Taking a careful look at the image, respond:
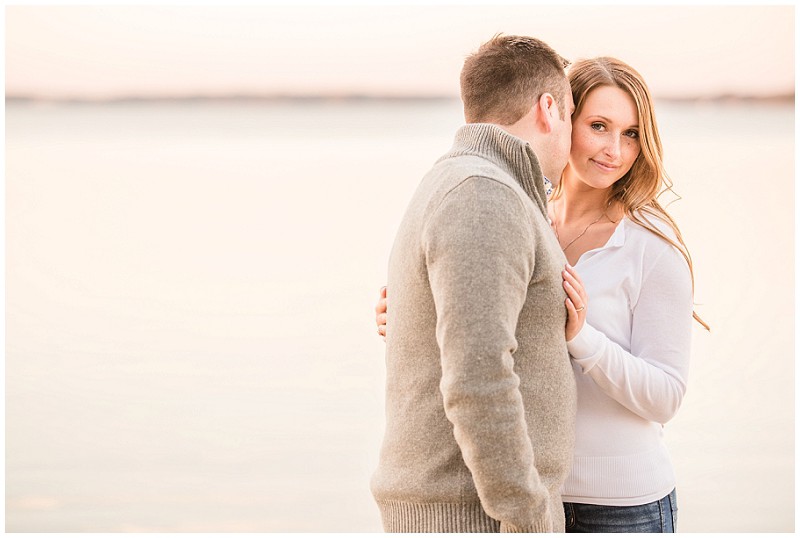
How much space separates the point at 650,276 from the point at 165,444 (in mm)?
3326

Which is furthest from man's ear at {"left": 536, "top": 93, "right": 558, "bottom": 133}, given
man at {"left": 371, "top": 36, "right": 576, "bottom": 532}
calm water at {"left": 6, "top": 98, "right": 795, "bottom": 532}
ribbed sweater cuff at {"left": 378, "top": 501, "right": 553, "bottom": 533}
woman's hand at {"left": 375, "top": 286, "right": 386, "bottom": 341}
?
calm water at {"left": 6, "top": 98, "right": 795, "bottom": 532}

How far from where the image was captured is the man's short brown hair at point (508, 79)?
1727 millimetres

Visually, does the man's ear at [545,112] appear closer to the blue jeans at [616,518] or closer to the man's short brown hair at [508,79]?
the man's short brown hair at [508,79]

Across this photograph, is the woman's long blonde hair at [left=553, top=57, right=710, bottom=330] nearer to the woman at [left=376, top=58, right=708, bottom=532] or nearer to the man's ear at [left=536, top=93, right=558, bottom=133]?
the woman at [left=376, top=58, right=708, bottom=532]

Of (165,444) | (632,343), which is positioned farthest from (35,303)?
(632,343)

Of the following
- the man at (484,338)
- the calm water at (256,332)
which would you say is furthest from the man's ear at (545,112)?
the calm water at (256,332)

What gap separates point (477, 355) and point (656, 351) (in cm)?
61

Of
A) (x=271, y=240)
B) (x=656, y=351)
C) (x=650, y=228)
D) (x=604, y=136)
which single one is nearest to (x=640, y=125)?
(x=604, y=136)

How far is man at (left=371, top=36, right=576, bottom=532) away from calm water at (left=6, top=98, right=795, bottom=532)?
95.3 inches

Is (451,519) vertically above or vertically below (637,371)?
below

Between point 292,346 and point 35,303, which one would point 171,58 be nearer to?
point 35,303

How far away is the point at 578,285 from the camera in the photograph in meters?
1.59

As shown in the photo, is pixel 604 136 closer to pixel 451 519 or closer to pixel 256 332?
pixel 451 519

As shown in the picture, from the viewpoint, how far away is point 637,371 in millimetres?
1773
